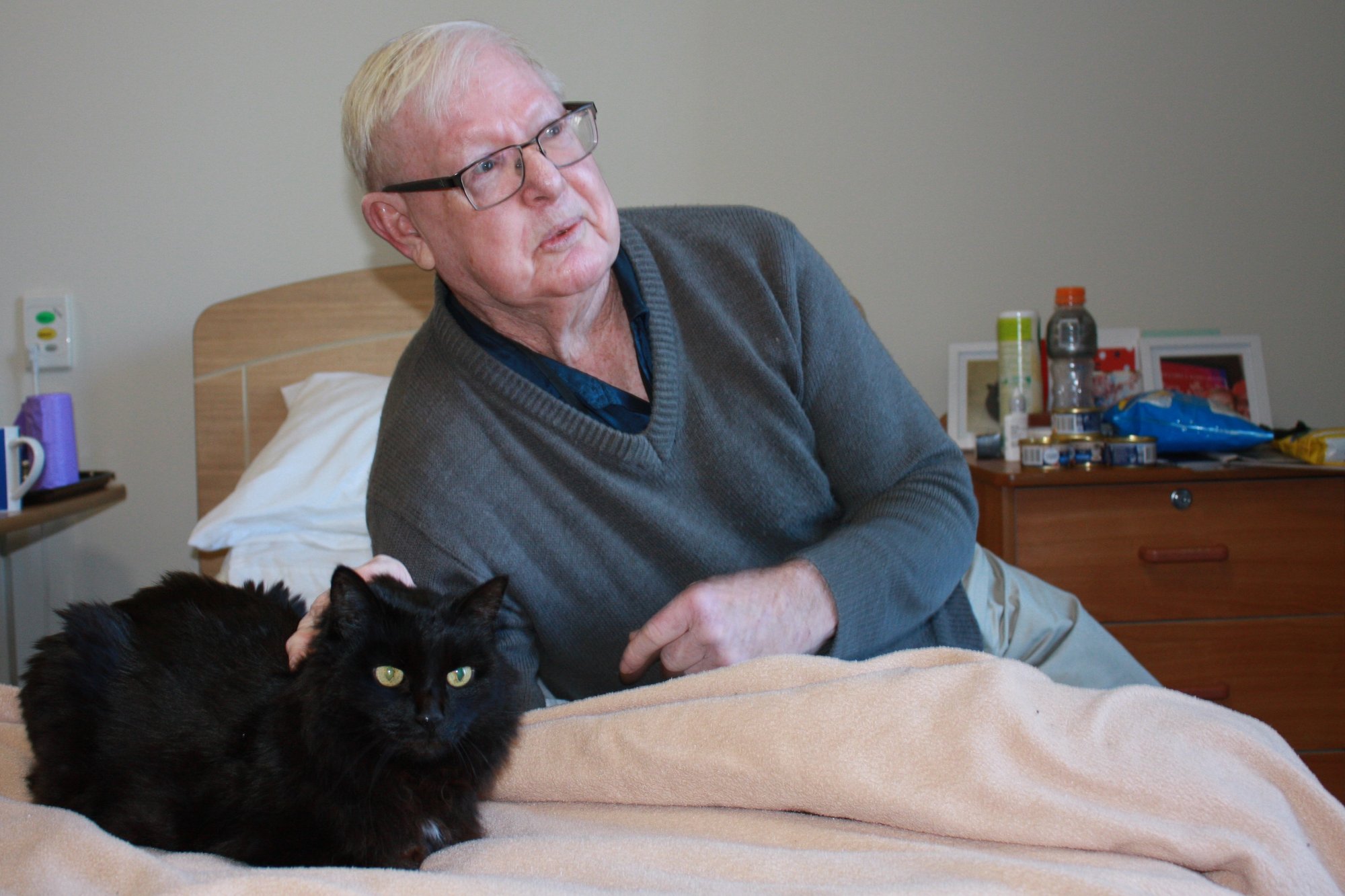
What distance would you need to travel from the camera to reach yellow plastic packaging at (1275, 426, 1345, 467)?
183cm

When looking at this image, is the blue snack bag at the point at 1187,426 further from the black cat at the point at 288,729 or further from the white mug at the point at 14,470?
the white mug at the point at 14,470

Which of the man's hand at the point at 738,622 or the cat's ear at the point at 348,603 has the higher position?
the cat's ear at the point at 348,603

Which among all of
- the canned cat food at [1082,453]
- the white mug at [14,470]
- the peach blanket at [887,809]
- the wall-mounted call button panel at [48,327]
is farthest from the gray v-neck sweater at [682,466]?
the wall-mounted call button panel at [48,327]

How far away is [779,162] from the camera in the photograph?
2355 mm

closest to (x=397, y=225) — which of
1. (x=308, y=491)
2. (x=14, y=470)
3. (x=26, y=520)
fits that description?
(x=308, y=491)

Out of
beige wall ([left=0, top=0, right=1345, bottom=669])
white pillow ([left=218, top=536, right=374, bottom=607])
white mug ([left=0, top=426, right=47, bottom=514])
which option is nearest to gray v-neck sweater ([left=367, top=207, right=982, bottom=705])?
white pillow ([left=218, top=536, right=374, bottom=607])

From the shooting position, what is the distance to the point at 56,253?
2268mm

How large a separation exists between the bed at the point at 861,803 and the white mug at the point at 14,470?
1238mm

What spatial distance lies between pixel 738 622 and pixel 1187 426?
4.64 ft

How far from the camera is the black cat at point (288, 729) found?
71 cm

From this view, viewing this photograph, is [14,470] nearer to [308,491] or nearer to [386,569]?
[308,491]

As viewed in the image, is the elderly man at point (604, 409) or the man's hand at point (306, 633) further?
the elderly man at point (604, 409)

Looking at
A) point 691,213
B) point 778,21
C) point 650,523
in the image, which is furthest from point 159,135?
point 650,523

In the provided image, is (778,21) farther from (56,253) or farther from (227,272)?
(56,253)
